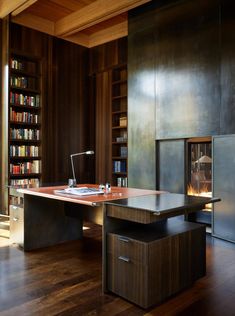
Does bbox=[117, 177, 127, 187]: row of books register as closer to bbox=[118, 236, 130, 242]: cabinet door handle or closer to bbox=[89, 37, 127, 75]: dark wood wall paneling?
bbox=[89, 37, 127, 75]: dark wood wall paneling

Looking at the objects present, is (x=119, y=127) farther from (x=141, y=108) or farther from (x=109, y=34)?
(x=109, y=34)

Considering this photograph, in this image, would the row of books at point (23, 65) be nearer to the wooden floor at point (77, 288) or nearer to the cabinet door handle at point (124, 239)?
the wooden floor at point (77, 288)

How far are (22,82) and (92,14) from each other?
5.85 feet

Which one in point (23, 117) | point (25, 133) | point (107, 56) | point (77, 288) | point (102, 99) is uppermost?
point (107, 56)

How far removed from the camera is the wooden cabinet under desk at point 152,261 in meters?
2.14

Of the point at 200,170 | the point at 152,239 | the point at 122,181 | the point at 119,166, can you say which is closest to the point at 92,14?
the point at 119,166

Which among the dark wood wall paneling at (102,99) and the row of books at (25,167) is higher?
the dark wood wall paneling at (102,99)

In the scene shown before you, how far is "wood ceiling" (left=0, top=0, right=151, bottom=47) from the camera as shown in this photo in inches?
192

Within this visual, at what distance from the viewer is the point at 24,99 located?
217 inches

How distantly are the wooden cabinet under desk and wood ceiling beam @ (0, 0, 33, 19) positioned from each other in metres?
4.10

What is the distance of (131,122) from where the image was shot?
5.22 meters

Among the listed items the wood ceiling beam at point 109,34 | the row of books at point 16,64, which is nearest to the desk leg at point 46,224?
the row of books at point 16,64

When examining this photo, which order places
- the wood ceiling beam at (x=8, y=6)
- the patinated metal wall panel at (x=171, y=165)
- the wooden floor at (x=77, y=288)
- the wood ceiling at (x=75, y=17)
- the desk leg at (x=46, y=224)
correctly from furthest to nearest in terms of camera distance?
1. the wood ceiling at (x=75, y=17)
2. the wood ceiling beam at (x=8, y=6)
3. the patinated metal wall panel at (x=171, y=165)
4. the desk leg at (x=46, y=224)
5. the wooden floor at (x=77, y=288)

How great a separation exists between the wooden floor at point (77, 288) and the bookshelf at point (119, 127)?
2.78 m
